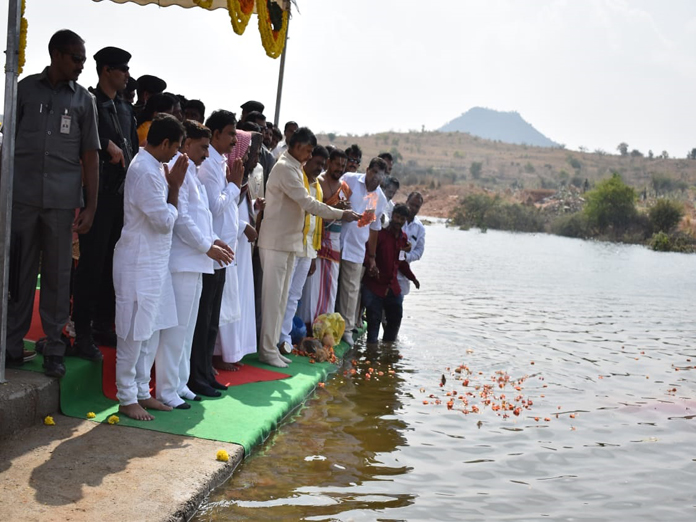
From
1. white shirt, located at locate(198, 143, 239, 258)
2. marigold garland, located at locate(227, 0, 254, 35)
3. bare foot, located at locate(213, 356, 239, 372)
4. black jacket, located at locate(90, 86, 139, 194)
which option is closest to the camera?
black jacket, located at locate(90, 86, 139, 194)

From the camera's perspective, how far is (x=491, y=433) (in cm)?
705

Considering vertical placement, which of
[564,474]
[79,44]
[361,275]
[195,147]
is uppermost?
[79,44]

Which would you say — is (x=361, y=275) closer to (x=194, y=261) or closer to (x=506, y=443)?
(x=506, y=443)

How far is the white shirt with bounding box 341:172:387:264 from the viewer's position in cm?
978

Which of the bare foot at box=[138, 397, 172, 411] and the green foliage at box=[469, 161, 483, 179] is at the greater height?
the green foliage at box=[469, 161, 483, 179]

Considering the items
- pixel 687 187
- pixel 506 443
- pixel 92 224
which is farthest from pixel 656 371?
pixel 687 187

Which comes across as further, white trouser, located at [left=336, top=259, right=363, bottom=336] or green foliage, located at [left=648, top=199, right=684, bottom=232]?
green foliage, located at [left=648, top=199, right=684, bottom=232]

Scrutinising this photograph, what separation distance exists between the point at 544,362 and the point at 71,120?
6.96 m

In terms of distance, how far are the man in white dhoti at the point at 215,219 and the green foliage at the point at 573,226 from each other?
49.5m

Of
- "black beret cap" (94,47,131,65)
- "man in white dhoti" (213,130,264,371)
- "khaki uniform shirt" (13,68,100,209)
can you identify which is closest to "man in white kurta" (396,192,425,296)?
"man in white dhoti" (213,130,264,371)

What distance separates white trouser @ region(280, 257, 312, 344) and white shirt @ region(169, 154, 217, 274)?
249 centimetres

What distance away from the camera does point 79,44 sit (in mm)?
5254

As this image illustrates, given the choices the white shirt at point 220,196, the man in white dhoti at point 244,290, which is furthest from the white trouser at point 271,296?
the white shirt at point 220,196

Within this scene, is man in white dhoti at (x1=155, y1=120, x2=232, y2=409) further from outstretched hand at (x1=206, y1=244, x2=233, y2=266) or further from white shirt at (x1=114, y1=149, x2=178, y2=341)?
white shirt at (x1=114, y1=149, x2=178, y2=341)
